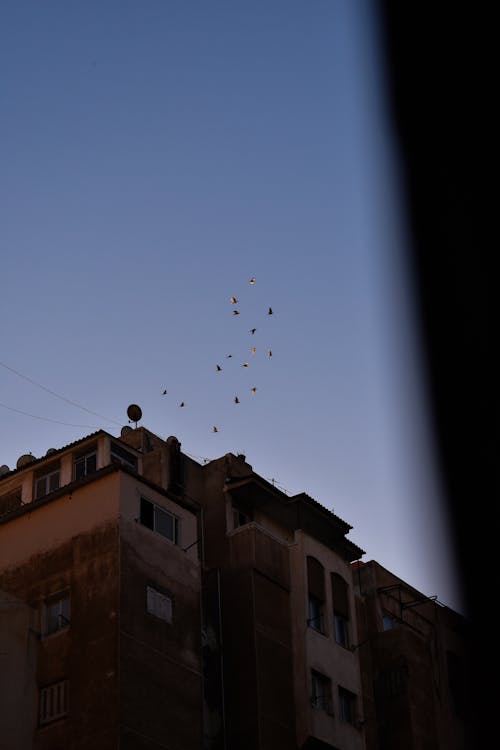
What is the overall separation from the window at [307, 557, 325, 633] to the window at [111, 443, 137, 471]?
6.93 m

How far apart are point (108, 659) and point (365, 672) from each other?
15.6 m

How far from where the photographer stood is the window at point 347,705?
42969mm

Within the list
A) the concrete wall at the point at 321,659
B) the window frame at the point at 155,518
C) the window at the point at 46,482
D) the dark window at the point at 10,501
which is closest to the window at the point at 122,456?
the window at the point at 46,482

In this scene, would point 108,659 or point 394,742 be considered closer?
point 108,659

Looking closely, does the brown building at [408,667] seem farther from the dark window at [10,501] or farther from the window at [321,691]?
the dark window at [10,501]

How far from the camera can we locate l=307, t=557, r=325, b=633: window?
43.4m

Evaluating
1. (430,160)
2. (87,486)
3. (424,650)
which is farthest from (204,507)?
(430,160)

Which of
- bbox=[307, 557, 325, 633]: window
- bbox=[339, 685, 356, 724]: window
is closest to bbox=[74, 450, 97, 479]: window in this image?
bbox=[307, 557, 325, 633]: window

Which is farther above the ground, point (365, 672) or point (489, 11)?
point (365, 672)

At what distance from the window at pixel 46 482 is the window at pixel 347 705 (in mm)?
11926

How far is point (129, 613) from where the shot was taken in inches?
1384

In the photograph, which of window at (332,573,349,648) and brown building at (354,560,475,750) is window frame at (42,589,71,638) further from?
brown building at (354,560,475,750)

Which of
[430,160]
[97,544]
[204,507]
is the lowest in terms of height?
[430,160]

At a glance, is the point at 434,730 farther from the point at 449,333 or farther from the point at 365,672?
the point at 449,333
